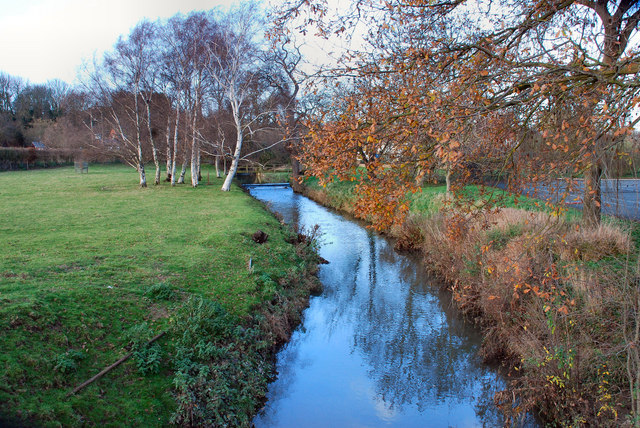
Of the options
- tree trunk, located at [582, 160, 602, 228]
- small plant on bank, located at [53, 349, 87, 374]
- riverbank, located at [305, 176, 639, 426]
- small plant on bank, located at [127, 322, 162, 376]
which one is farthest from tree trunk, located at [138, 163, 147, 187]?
tree trunk, located at [582, 160, 602, 228]

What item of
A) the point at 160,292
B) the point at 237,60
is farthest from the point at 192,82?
the point at 160,292

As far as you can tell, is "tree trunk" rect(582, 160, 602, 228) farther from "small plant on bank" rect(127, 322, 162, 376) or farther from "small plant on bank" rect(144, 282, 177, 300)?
"small plant on bank" rect(144, 282, 177, 300)

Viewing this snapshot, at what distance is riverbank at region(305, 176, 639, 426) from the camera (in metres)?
5.18

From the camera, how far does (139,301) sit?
6.99 meters

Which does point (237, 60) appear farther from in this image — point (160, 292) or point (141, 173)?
point (160, 292)

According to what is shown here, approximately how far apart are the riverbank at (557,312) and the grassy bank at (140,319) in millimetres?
3822

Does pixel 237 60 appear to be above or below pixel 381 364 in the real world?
above

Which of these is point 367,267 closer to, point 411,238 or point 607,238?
point 411,238

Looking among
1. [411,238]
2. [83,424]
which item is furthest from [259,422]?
[411,238]

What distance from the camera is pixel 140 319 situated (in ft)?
21.4

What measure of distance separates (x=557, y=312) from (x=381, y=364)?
3181 millimetres

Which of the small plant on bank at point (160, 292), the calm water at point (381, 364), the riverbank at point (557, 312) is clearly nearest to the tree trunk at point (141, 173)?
the calm water at point (381, 364)

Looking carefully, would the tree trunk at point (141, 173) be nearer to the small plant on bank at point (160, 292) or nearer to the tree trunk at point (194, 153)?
the tree trunk at point (194, 153)

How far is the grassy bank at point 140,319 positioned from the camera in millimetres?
4832
